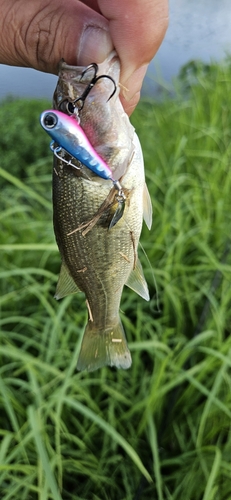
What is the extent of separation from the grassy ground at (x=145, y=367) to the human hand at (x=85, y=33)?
517mm

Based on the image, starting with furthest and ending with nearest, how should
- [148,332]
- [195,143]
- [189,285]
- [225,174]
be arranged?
[195,143], [225,174], [189,285], [148,332]

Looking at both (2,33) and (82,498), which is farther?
(82,498)

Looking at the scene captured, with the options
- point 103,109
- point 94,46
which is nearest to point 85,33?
point 94,46

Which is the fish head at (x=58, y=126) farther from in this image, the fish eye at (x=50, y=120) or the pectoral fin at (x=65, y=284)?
the pectoral fin at (x=65, y=284)

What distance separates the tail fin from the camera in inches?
45.2

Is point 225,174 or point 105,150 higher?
point 105,150

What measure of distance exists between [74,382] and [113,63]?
3.32 ft

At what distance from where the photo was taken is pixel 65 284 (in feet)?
3.62

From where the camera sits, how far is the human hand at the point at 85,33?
3.11 ft

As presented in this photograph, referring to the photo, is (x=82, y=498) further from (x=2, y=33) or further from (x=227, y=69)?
(x=227, y=69)

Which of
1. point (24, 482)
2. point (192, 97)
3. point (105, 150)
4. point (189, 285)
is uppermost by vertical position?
point (105, 150)

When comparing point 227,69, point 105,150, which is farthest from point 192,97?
point 105,150

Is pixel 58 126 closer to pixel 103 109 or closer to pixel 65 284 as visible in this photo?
pixel 103 109

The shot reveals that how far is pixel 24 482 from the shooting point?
1345 mm
